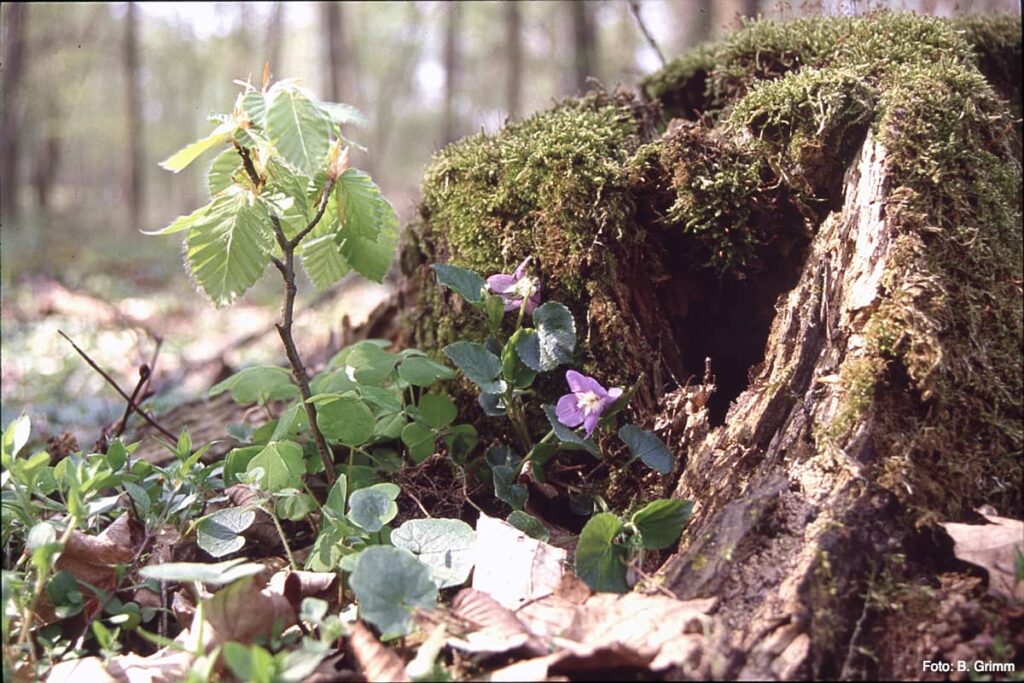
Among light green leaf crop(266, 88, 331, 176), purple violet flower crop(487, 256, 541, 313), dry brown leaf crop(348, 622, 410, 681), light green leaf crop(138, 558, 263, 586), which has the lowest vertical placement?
dry brown leaf crop(348, 622, 410, 681)

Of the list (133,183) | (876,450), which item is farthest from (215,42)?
(876,450)

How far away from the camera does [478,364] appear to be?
1.92 meters

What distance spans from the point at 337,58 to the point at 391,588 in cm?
1262

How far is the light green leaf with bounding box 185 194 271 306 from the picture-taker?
1785 mm

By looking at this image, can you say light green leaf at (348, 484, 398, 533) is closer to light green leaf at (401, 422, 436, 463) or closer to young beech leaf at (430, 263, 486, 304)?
light green leaf at (401, 422, 436, 463)

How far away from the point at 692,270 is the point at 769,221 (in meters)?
0.28

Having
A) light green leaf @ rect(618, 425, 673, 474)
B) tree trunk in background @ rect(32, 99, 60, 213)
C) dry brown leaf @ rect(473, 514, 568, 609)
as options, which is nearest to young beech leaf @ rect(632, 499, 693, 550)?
dry brown leaf @ rect(473, 514, 568, 609)

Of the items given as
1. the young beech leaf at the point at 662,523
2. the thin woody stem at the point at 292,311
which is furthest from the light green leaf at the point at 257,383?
the young beech leaf at the point at 662,523

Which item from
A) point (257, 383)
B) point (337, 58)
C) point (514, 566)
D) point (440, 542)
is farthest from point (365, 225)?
point (337, 58)

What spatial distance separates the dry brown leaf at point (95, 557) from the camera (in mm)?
1653

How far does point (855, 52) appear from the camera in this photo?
237 centimetres

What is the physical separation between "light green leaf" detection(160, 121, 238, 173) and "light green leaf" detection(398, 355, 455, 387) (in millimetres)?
795

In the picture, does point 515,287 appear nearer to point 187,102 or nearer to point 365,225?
point 365,225

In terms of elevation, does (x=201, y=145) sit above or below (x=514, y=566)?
above
